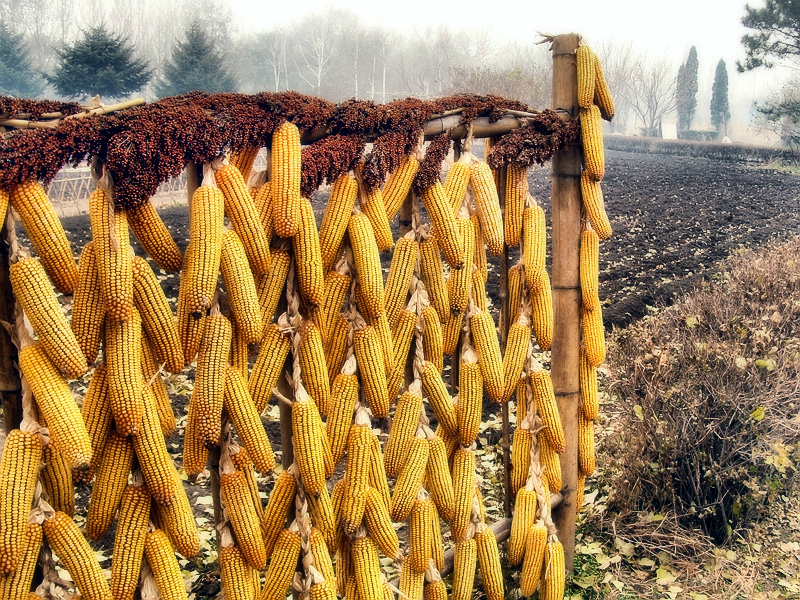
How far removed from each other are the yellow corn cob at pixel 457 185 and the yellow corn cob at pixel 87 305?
154 centimetres

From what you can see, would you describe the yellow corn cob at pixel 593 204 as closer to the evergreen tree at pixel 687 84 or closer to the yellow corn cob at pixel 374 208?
the yellow corn cob at pixel 374 208

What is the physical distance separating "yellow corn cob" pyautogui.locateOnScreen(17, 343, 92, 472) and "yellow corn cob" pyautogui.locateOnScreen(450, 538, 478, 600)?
196 cm

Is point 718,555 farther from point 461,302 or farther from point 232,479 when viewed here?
point 232,479

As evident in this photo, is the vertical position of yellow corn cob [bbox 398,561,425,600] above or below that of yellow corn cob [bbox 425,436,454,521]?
below

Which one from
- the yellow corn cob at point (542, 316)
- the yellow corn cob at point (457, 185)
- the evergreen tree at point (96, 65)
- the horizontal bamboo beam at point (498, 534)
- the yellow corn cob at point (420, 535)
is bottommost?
the horizontal bamboo beam at point (498, 534)

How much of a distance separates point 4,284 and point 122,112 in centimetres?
63

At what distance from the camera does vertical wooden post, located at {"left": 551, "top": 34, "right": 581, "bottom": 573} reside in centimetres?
400

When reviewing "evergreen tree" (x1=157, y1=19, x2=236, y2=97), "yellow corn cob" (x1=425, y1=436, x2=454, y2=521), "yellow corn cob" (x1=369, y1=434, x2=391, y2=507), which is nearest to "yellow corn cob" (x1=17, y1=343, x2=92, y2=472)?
"yellow corn cob" (x1=369, y1=434, x2=391, y2=507)

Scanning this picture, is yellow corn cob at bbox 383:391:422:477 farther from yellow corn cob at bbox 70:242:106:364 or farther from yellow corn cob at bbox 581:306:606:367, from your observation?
yellow corn cob at bbox 581:306:606:367

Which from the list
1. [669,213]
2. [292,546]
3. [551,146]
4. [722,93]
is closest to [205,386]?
[292,546]

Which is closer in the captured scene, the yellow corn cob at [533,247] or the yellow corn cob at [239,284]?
the yellow corn cob at [239,284]

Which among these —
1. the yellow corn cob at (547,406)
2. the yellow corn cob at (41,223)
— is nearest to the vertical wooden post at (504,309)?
the yellow corn cob at (547,406)

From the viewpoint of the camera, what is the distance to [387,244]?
3.04m

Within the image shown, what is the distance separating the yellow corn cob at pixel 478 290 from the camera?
351cm
